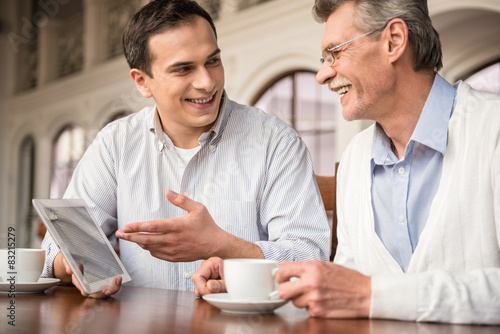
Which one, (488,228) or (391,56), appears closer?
(488,228)

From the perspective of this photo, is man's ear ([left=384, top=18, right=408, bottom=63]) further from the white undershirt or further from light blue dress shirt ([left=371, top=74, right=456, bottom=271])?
the white undershirt

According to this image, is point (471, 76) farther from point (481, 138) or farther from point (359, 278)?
point (359, 278)

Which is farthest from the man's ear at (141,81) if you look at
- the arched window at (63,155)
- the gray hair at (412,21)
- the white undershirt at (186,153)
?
the arched window at (63,155)

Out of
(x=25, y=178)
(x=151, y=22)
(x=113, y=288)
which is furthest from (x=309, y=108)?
(x=25, y=178)

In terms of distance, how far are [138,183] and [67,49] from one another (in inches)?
373

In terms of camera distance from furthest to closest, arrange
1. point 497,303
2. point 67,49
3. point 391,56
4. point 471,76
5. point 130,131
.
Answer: point 67,49 → point 471,76 → point 130,131 → point 391,56 → point 497,303

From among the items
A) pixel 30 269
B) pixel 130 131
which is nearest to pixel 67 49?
pixel 130 131

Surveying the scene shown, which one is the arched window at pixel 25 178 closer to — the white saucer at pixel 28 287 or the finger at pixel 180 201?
the white saucer at pixel 28 287

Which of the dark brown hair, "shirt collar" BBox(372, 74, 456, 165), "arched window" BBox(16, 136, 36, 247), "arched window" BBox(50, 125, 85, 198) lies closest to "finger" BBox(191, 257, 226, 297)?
"shirt collar" BBox(372, 74, 456, 165)

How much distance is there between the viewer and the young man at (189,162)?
71.8 inches

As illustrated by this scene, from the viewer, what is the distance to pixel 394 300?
3.08 ft

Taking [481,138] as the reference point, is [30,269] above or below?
below

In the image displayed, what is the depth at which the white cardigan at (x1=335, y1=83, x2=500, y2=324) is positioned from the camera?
0.94 meters

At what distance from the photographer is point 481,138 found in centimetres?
124
